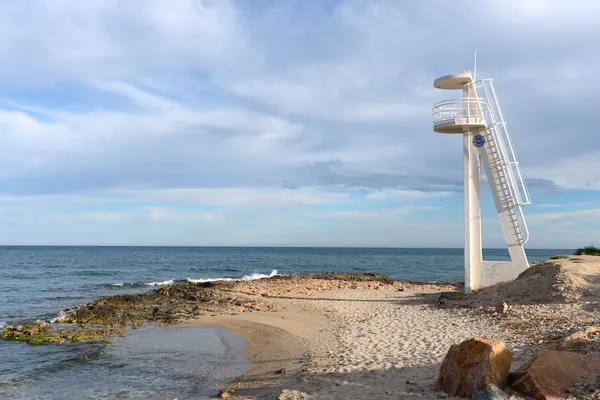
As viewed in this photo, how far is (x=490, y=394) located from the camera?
283 inches

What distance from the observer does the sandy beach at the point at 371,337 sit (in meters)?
9.30

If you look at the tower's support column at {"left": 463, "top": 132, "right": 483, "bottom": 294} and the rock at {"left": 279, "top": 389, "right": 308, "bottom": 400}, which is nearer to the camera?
the rock at {"left": 279, "top": 389, "right": 308, "bottom": 400}

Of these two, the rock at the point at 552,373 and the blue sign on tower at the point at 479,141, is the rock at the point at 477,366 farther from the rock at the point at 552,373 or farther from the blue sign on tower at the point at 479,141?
the blue sign on tower at the point at 479,141

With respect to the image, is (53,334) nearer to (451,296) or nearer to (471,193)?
(451,296)

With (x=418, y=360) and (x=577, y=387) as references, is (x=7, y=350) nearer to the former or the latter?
(x=418, y=360)

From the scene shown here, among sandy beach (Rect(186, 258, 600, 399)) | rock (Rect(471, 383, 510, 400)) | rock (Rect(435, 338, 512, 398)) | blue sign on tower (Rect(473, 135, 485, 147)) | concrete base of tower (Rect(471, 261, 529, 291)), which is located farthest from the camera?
concrete base of tower (Rect(471, 261, 529, 291))

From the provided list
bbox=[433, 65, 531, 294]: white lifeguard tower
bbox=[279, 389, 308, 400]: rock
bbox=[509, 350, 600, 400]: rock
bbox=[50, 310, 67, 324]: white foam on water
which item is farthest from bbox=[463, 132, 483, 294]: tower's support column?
bbox=[50, 310, 67, 324]: white foam on water

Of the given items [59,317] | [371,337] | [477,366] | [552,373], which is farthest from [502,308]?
[59,317]

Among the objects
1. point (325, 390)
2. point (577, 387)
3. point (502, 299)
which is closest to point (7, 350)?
point (325, 390)

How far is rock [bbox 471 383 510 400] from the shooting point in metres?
7.16

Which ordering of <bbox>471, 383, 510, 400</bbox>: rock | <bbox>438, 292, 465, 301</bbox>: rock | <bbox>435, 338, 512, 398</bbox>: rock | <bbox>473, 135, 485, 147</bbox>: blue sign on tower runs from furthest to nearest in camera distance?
<bbox>473, 135, 485, 147</bbox>: blue sign on tower → <bbox>438, 292, 465, 301</bbox>: rock → <bbox>435, 338, 512, 398</bbox>: rock → <bbox>471, 383, 510, 400</bbox>: rock

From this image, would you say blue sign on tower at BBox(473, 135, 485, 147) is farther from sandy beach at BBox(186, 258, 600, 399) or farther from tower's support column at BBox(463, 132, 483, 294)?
sandy beach at BBox(186, 258, 600, 399)

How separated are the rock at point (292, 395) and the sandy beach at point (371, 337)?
0.02m

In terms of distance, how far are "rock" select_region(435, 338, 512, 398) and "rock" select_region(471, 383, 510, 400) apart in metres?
0.09
